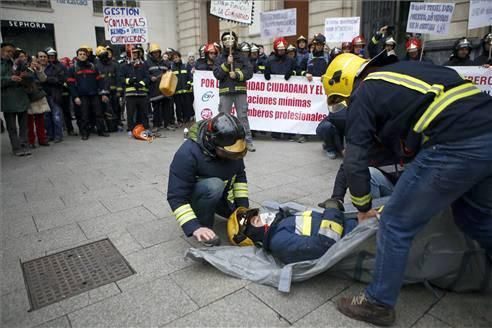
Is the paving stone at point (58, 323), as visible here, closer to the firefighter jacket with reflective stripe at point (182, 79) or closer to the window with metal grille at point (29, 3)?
the firefighter jacket with reflective stripe at point (182, 79)

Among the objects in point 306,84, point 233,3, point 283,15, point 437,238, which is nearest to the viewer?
point 437,238

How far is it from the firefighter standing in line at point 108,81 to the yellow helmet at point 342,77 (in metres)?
6.82

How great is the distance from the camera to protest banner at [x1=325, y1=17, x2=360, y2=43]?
8.43m

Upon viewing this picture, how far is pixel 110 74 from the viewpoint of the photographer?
8609 millimetres

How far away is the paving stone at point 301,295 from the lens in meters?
2.29

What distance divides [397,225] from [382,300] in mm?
449

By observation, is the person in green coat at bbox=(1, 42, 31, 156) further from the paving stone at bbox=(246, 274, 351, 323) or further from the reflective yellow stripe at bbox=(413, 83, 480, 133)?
the reflective yellow stripe at bbox=(413, 83, 480, 133)

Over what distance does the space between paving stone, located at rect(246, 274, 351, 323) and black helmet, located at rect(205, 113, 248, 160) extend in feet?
3.09

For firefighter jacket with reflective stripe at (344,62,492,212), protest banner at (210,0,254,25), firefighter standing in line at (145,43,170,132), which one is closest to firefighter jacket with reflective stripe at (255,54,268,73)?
protest banner at (210,0,254,25)

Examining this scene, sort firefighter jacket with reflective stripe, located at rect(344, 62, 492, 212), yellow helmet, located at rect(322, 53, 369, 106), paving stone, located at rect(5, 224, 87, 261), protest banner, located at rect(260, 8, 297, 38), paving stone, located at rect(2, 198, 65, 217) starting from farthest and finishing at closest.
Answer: protest banner, located at rect(260, 8, 297, 38)
paving stone, located at rect(2, 198, 65, 217)
paving stone, located at rect(5, 224, 87, 261)
yellow helmet, located at rect(322, 53, 369, 106)
firefighter jacket with reflective stripe, located at rect(344, 62, 492, 212)

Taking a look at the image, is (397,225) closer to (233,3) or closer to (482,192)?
(482,192)

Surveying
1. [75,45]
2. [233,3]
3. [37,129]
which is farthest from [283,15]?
[75,45]

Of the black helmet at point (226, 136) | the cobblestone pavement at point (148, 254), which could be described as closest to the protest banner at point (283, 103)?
the cobblestone pavement at point (148, 254)

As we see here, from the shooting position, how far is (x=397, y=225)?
1958mm
